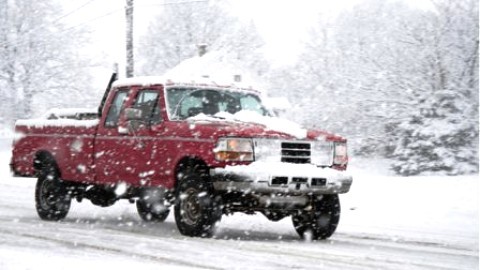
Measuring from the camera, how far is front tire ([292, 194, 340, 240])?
32.2ft

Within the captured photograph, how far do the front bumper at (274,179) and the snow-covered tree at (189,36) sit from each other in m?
50.7

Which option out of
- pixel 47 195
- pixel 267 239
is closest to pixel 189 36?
pixel 47 195

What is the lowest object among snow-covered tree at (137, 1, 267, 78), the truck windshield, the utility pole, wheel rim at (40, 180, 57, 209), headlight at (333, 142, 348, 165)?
wheel rim at (40, 180, 57, 209)

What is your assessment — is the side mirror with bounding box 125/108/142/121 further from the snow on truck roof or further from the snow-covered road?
the snow-covered road

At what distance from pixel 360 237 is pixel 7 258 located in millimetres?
4477

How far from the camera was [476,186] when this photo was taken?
1484cm

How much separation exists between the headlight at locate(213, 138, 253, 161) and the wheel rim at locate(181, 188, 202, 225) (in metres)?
0.54

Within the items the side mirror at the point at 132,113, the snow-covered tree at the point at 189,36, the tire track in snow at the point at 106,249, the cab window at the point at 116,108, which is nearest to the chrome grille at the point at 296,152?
the side mirror at the point at 132,113

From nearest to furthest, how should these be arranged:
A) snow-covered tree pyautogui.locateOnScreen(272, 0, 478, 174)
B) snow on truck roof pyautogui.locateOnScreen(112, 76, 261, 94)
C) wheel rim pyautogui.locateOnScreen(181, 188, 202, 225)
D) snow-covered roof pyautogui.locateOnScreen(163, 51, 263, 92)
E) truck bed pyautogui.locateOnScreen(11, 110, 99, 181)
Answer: wheel rim pyautogui.locateOnScreen(181, 188, 202, 225), snow on truck roof pyautogui.locateOnScreen(112, 76, 261, 94), truck bed pyautogui.locateOnScreen(11, 110, 99, 181), snow-covered tree pyautogui.locateOnScreen(272, 0, 478, 174), snow-covered roof pyautogui.locateOnScreen(163, 51, 263, 92)

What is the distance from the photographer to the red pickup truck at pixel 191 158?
9008mm

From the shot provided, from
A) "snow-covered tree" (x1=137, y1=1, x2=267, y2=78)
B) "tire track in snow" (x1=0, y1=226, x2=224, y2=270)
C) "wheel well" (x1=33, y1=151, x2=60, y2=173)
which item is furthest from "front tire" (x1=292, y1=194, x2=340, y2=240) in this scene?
"snow-covered tree" (x1=137, y1=1, x2=267, y2=78)

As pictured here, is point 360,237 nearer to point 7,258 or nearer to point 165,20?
point 7,258

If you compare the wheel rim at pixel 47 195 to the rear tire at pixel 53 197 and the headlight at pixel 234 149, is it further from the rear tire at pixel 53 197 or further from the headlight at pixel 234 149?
the headlight at pixel 234 149

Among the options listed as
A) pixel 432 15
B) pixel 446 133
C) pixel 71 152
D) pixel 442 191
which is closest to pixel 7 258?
pixel 71 152
